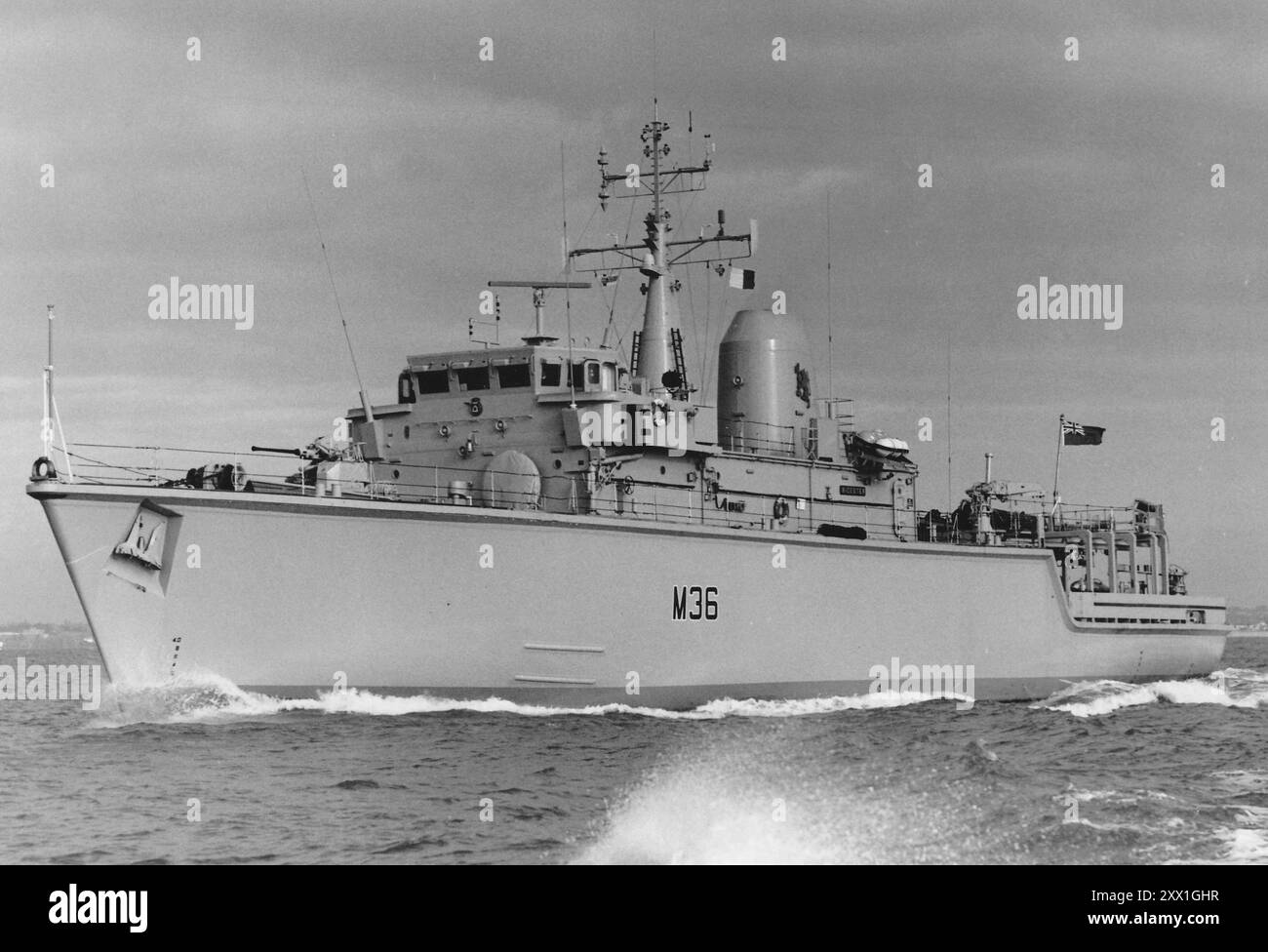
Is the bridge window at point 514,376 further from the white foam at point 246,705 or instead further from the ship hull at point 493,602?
the white foam at point 246,705

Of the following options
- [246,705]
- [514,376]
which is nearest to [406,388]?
[514,376]

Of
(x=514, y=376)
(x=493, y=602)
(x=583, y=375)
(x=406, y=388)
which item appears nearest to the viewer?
(x=493, y=602)

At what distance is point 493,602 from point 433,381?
19.7 feet

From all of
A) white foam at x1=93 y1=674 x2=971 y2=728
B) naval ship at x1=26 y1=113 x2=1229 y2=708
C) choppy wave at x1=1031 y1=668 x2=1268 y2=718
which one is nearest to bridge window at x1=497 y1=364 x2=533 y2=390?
naval ship at x1=26 y1=113 x2=1229 y2=708

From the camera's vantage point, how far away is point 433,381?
27312 mm

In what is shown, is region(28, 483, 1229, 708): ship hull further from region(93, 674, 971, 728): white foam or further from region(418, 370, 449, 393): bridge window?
region(418, 370, 449, 393): bridge window

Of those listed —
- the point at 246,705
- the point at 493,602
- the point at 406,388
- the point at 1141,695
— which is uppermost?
the point at 406,388

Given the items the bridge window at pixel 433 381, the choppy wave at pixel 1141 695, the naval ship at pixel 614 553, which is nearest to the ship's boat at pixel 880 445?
the naval ship at pixel 614 553

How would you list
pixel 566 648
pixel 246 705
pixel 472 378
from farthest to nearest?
pixel 472 378 → pixel 566 648 → pixel 246 705

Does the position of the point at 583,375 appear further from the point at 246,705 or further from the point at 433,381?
the point at 246,705

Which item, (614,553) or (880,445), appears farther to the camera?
(880,445)

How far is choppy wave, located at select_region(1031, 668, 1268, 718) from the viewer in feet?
104

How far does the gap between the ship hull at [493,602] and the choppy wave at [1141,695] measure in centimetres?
302
